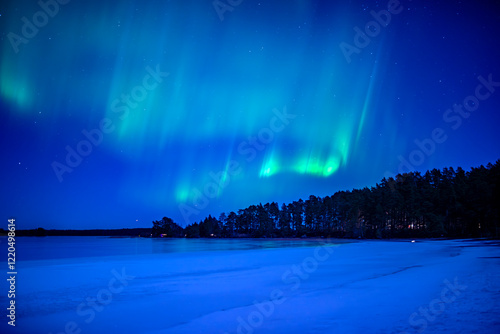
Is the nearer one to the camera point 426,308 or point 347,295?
point 426,308

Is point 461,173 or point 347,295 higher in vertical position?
point 461,173

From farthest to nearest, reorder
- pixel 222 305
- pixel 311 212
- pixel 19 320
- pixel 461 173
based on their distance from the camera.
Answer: pixel 311 212 < pixel 461 173 < pixel 222 305 < pixel 19 320

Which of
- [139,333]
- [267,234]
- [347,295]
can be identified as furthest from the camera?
[267,234]

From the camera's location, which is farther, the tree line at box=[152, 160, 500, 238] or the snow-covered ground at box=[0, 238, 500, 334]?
the tree line at box=[152, 160, 500, 238]

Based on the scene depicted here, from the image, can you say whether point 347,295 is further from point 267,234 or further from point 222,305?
point 267,234

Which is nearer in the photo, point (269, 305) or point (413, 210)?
point (269, 305)

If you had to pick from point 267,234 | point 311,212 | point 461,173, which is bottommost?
point 267,234

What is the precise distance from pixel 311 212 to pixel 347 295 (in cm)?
15249

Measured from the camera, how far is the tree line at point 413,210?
71.1 meters

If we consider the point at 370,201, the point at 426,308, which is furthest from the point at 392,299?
the point at 370,201

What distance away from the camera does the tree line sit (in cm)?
7112

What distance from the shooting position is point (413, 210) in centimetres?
9331

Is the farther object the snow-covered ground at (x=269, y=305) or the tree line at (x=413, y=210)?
the tree line at (x=413, y=210)

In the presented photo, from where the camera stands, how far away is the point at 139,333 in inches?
301
